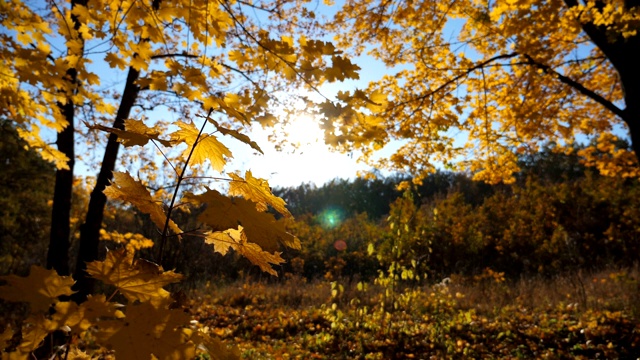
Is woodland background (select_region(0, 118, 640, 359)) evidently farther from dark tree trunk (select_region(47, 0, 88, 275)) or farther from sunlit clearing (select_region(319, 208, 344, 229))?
dark tree trunk (select_region(47, 0, 88, 275))

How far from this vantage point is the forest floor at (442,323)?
14.6ft

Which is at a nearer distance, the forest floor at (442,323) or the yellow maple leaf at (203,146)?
the yellow maple leaf at (203,146)

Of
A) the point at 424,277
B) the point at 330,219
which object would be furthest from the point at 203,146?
the point at 330,219

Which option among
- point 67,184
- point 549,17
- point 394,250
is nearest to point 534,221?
point 394,250

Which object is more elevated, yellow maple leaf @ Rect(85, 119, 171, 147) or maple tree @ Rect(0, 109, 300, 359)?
yellow maple leaf @ Rect(85, 119, 171, 147)

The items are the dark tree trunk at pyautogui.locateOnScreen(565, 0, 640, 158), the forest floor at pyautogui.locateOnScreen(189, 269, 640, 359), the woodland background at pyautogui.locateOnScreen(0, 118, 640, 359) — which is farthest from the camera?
the woodland background at pyautogui.locateOnScreen(0, 118, 640, 359)

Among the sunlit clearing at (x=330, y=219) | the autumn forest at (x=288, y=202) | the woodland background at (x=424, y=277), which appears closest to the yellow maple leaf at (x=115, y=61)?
the autumn forest at (x=288, y=202)

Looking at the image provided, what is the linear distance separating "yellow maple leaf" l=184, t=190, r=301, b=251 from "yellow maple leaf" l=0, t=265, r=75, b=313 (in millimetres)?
297

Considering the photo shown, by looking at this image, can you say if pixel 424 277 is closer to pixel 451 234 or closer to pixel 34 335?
pixel 34 335

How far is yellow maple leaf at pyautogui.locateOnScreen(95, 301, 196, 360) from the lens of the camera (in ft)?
2.02

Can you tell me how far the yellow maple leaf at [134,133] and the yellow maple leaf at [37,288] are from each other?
294 mm

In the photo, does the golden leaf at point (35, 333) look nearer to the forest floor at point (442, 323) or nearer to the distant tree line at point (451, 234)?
the forest floor at point (442, 323)

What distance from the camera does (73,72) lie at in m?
4.85

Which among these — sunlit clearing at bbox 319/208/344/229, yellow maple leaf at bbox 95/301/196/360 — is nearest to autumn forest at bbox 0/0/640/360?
yellow maple leaf at bbox 95/301/196/360
